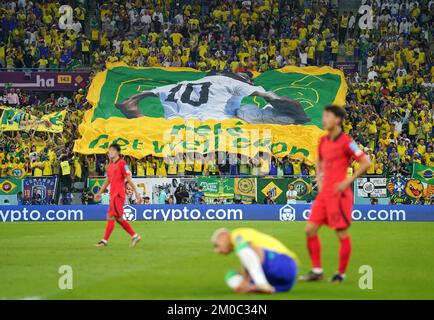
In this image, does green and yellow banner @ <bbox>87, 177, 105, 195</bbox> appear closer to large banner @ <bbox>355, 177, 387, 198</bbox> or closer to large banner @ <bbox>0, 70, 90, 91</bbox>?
large banner @ <bbox>0, 70, 90, 91</bbox>

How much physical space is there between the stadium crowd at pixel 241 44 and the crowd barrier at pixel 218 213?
4660 millimetres

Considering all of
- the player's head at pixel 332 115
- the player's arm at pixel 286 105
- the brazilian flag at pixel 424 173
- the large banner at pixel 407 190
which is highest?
the player's arm at pixel 286 105

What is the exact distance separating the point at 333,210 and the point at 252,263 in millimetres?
2733

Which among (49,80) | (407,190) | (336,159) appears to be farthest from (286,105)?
(336,159)

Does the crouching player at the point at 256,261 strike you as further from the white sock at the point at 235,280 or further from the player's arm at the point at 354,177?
the player's arm at the point at 354,177

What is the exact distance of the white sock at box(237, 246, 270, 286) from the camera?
977cm

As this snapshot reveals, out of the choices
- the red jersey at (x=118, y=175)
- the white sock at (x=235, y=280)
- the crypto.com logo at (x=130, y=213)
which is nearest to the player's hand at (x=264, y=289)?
the white sock at (x=235, y=280)

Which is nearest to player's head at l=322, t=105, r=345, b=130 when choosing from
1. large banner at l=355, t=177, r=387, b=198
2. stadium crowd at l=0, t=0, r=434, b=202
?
large banner at l=355, t=177, r=387, b=198

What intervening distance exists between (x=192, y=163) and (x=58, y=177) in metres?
5.40

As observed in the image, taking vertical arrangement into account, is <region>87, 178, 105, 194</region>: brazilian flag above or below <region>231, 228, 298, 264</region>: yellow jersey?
below

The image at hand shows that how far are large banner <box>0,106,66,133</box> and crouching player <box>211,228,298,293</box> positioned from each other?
26573mm

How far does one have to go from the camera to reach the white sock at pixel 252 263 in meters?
9.77
